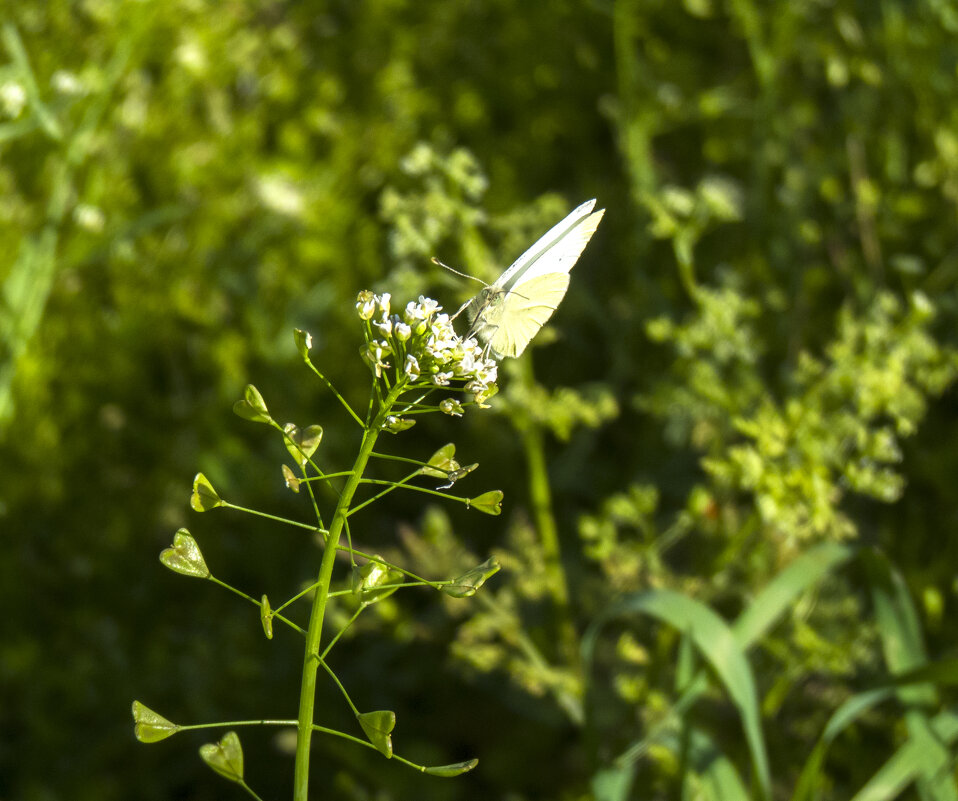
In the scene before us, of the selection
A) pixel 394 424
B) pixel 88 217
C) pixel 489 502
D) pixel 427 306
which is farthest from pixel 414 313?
pixel 88 217

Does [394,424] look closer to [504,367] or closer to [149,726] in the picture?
[149,726]

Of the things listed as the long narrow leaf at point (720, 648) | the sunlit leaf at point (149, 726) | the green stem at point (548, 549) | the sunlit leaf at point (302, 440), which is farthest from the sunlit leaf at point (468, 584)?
the green stem at point (548, 549)

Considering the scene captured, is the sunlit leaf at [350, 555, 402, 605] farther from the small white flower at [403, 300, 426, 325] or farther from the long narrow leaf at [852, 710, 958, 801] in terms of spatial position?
the long narrow leaf at [852, 710, 958, 801]

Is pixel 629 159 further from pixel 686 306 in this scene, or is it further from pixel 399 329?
pixel 399 329

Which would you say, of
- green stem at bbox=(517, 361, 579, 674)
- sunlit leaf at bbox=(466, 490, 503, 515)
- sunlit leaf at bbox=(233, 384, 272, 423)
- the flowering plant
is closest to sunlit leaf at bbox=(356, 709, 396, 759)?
the flowering plant

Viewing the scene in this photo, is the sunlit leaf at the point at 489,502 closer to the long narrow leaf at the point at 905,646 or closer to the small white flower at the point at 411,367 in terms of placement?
A: the small white flower at the point at 411,367

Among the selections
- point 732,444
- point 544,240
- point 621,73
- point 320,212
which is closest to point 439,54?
point 320,212
